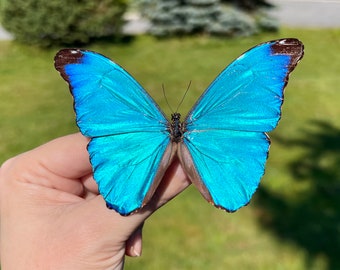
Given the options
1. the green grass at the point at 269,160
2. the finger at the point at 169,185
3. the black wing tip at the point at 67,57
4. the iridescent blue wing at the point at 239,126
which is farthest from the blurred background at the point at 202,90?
the black wing tip at the point at 67,57

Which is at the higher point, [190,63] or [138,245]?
[138,245]

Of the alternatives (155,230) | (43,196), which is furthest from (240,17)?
(43,196)

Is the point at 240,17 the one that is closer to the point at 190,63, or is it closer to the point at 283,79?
the point at 190,63

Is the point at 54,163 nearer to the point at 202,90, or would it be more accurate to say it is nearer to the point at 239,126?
the point at 239,126

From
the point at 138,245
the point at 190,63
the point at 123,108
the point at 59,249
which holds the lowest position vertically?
the point at 190,63

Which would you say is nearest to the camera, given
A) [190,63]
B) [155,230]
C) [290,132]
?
[155,230]

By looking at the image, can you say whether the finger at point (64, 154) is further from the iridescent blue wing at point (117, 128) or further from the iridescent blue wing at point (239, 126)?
the iridescent blue wing at point (239, 126)

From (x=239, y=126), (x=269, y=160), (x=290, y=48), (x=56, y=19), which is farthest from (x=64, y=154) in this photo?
(x=56, y=19)
